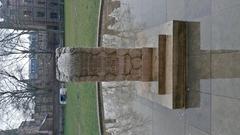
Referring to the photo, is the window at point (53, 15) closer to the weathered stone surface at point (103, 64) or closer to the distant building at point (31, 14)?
the distant building at point (31, 14)

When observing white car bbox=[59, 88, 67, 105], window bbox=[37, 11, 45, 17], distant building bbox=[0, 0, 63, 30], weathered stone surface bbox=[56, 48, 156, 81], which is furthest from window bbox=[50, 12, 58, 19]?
weathered stone surface bbox=[56, 48, 156, 81]

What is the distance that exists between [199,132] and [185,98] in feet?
2.13

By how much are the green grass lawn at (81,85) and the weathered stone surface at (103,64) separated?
5.64 meters

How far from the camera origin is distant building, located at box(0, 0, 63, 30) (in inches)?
802

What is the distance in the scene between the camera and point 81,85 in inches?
597

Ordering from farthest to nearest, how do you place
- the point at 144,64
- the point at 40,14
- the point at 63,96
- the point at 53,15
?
the point at 40,14 < the point at 53,15 < the point at 63,96 < the point at 144,64

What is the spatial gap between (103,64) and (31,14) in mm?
18183

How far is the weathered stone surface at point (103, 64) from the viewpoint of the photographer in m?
6.56

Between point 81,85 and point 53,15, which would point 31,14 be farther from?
point 81,85

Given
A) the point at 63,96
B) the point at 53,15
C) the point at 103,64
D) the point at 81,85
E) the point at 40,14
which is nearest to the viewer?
the point at 103,64

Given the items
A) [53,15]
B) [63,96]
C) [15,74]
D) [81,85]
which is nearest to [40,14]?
[53,15]

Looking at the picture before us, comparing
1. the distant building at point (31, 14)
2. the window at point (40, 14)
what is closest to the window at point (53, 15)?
the distant building at point (31, 14)

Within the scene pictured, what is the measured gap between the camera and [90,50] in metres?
6.70

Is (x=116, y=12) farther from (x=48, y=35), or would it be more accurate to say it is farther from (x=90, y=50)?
(x=48, y=35)
